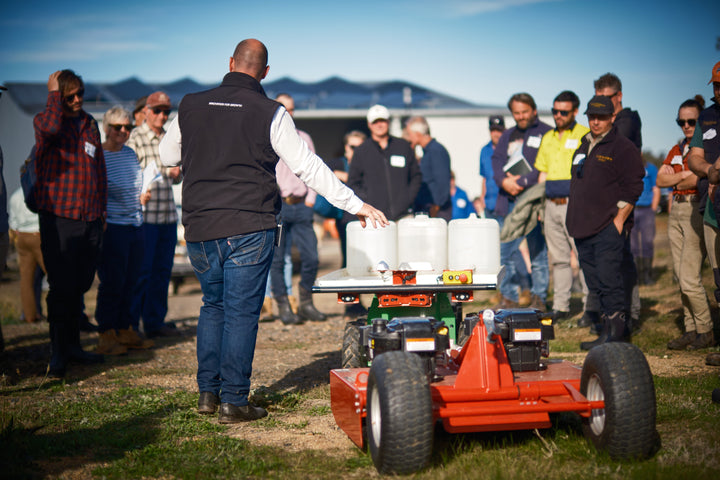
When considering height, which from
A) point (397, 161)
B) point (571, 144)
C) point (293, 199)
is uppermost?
point (571, 144)

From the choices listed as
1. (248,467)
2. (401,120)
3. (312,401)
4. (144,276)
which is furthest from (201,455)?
A: (401,120)

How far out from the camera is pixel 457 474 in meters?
3.37

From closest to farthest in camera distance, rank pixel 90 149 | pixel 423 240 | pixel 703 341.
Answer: pixel 423 240
pixel 90 149
pixel 703 341

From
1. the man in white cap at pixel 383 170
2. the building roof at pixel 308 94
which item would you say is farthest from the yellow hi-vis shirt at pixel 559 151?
the building roof at pixel 308 94

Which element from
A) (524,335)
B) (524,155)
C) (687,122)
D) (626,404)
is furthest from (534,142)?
(626,404)

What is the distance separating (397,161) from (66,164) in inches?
145

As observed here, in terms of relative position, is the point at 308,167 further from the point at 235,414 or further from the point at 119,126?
the point at 119,126

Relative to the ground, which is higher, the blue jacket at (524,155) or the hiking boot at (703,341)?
the blue jacket at (524,155)

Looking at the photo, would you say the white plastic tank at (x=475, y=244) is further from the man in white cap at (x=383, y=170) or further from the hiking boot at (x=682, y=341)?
the man in white cap at (x=383, y=170)

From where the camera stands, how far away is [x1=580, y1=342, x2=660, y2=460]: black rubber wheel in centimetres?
336

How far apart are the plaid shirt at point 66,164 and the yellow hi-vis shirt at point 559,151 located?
15.3ft

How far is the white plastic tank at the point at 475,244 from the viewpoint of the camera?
19.1ft

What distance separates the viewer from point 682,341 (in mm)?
6492

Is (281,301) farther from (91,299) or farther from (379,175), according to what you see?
(91,299)
